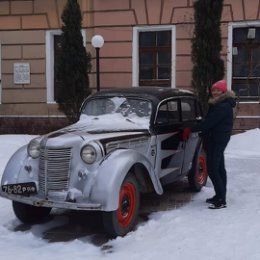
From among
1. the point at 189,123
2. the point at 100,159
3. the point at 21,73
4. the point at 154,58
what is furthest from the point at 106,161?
the point at 21,73

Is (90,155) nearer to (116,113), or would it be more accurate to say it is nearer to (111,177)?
(111,177)

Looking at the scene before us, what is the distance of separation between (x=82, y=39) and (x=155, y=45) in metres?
2.19

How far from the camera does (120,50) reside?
14711mm

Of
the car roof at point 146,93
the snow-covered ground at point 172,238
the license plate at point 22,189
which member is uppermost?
the car roof at point 146,93

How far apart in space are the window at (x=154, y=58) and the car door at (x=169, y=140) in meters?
7.56

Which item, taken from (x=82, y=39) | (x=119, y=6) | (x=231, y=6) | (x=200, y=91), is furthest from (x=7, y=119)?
(x=231, y=6)

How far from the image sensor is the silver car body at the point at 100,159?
17.9 feet

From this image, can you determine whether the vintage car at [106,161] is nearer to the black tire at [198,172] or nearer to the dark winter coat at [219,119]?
the black tire at [198,172]

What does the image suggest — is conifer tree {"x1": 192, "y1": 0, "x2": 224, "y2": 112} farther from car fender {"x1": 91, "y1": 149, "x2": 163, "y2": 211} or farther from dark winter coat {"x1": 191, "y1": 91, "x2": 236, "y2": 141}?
car fender {"x1": 91, "y1": 149, "x2": 163, "y2": 211}

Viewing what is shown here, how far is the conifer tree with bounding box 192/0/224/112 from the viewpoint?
522 inches

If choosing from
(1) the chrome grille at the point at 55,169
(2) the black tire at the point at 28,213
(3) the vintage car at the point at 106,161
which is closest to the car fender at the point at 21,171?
(3) the vintage car at the point at 106,161

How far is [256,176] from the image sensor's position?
8.87m

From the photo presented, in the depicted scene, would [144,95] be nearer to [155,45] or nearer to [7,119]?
[155,45]

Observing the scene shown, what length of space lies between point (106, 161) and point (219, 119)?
177cm
